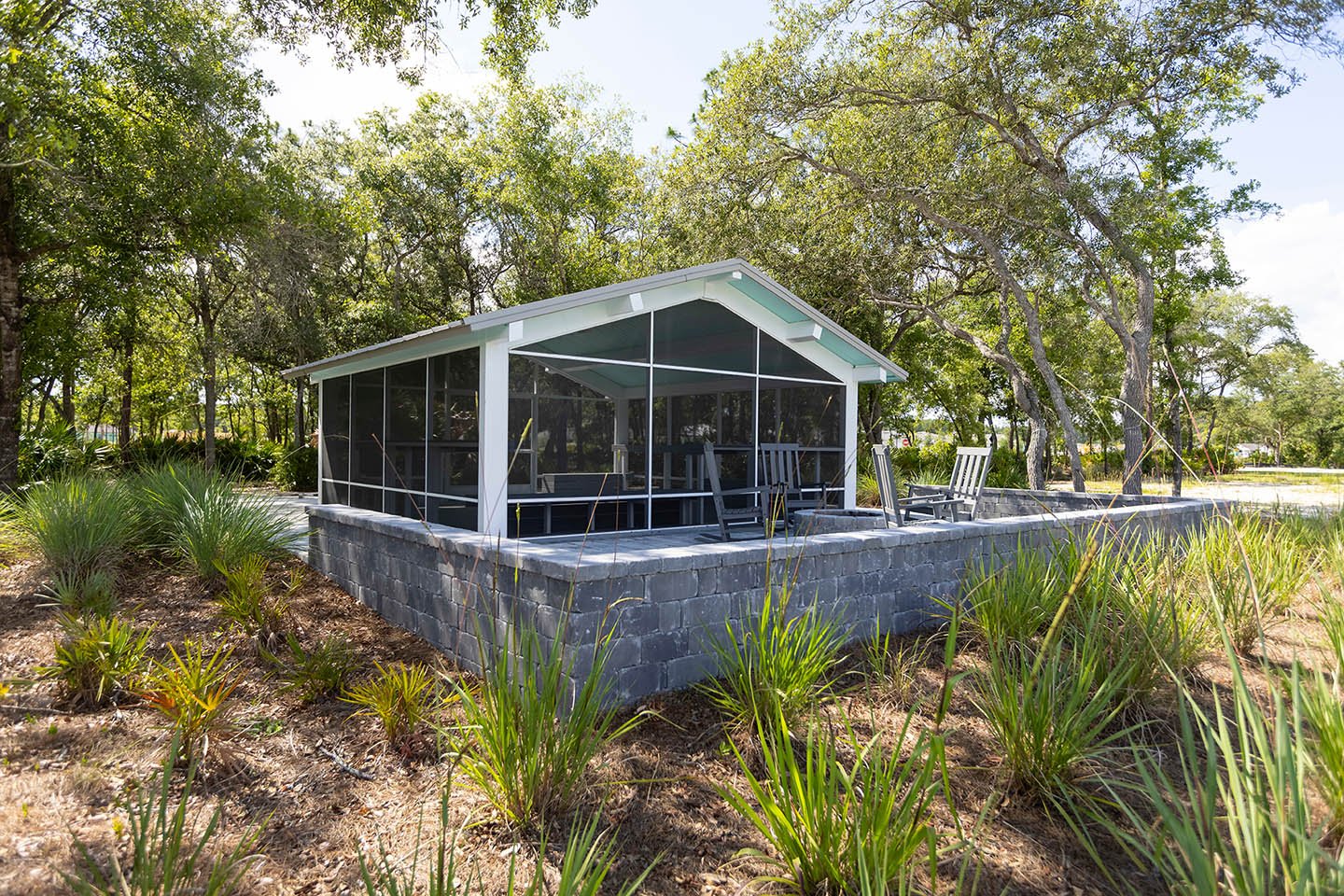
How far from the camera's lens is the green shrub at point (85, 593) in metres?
5.20

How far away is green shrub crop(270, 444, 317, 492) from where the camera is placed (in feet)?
53.9

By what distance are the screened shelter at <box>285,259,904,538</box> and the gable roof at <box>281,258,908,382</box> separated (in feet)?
0.07

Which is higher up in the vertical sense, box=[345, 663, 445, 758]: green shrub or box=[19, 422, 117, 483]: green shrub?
box=[19, 422, 117, 483]: green shrub

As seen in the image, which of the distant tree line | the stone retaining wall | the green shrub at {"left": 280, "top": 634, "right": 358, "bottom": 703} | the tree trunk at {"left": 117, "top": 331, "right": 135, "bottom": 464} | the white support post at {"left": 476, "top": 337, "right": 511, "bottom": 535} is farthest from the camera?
the tree trunk at {"left": 117, "top": 331, "right": 135, "bottom": 464}

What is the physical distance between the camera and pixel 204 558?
20.5ft

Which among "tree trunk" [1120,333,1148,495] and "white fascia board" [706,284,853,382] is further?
"tree trunk" [1120,333,1148,495]

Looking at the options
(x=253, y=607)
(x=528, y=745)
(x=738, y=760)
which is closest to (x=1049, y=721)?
(x=738, y=760)

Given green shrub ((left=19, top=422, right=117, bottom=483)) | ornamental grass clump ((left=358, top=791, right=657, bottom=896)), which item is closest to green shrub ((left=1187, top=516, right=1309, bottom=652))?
ornamental grass clump ((left=358, top=791, right=657, bottom=896))

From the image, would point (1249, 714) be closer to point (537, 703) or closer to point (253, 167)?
point (537, 703)

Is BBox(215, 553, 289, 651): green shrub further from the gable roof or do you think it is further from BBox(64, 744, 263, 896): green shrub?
the gable roof

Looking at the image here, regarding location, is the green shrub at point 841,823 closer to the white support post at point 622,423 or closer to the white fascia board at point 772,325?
the white support post at point 622,423

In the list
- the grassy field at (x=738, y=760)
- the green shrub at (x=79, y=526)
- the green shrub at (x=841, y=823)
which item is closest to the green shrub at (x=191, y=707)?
the grassy field at (x=738, y=760)

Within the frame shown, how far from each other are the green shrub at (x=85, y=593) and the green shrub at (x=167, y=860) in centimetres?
257

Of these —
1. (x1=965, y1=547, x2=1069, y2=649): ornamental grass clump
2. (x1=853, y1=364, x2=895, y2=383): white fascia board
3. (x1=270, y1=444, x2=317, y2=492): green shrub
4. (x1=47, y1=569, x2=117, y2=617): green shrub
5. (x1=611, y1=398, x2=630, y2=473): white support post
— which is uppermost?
(x1=853, y1=364, x2=895, y2=383): white fascia board
